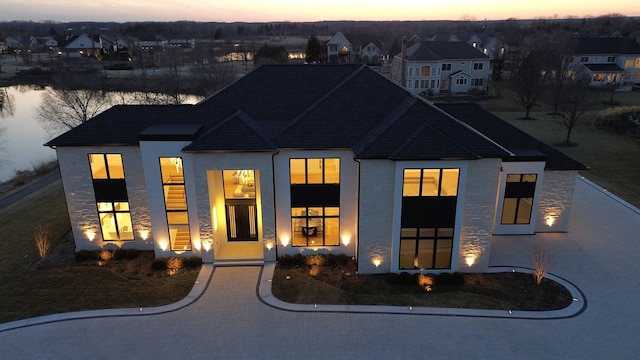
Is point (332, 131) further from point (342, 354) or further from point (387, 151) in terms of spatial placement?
point (342, 354)

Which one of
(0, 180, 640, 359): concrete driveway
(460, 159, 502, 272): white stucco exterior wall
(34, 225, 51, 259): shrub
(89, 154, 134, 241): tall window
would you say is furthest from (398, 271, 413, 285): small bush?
(34, 225, 51, 259): shrub

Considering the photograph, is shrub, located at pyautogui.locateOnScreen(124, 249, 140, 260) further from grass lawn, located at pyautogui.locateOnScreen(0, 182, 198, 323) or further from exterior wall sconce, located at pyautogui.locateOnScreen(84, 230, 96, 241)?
exterior wall sconce, located at pyautogui.locateOnScreen(84, 230, 96, 241)

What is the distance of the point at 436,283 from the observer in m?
17.4

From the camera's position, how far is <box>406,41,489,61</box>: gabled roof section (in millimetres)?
66938

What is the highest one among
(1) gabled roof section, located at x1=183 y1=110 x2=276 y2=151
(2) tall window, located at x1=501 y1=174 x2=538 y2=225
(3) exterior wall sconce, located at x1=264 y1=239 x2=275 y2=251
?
(1) gabled roof section, located at x1=183 y1=110 x2=276 y2=151

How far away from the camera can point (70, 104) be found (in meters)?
41.0

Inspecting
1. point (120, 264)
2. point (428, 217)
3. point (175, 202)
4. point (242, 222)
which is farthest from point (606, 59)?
point (120, 264)

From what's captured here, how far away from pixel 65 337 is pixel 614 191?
32.0 m

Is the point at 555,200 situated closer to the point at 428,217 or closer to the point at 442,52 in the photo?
the point at 428,217

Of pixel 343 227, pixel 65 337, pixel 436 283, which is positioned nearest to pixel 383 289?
pixel 436 283

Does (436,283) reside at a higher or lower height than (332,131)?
lower

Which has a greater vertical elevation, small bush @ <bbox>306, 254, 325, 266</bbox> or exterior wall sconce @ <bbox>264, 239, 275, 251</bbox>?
exterior wall sconce @ <bbox>264, 239, 275, 251</bbox>

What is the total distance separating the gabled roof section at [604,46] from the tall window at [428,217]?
234ft

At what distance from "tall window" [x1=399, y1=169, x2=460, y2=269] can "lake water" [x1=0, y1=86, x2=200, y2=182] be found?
3494cm
